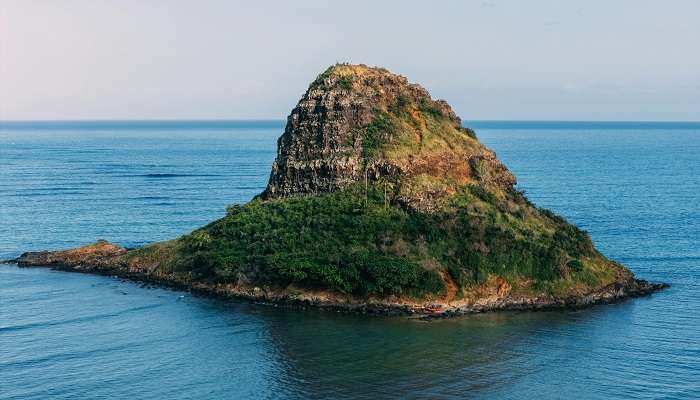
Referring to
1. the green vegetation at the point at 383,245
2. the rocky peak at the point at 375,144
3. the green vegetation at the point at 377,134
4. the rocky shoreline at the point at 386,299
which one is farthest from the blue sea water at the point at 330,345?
the green vegetation at the point at 377,134

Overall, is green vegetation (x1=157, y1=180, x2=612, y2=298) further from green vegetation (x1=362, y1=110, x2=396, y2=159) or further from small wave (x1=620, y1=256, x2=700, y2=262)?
small wave (x1=620, y1=256, x2=700, y2=262)

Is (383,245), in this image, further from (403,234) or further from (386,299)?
(386,299)

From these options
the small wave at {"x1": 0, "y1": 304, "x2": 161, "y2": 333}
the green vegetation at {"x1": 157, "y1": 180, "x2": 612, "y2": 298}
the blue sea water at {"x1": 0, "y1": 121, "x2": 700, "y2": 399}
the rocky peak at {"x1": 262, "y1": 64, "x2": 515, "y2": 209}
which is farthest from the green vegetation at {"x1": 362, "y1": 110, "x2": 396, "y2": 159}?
the small wave at {"x1": 0, "y1": 304, "x2": 161, "y2": 333}

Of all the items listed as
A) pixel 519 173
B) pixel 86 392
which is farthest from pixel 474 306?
pixel 519 173

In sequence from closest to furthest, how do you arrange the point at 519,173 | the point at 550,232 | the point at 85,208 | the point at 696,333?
the point at 696,333, the point at 550,232, the point at 85,208, the point at 519,173

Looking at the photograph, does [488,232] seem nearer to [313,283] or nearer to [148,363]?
[313,283]

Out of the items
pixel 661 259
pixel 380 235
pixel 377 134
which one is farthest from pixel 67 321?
pixel 661 259

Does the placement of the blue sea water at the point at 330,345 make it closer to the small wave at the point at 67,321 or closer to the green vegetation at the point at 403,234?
the small wave at the point at 67,321
